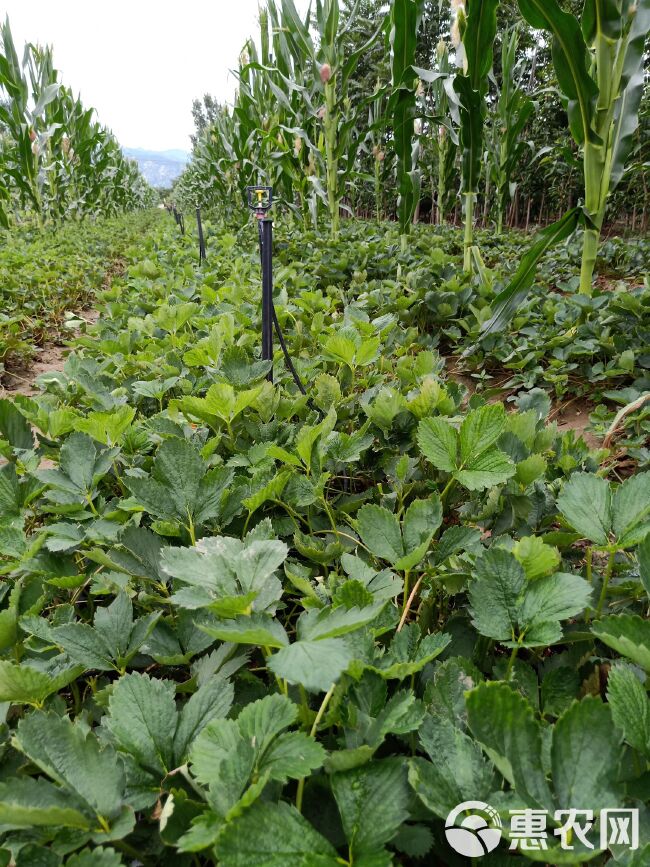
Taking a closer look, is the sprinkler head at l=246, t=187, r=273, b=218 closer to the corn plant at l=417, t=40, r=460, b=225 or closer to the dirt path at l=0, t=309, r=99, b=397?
the dirt path at l=0, t=309, r=99, b=397

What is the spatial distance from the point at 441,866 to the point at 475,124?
3.79 meters

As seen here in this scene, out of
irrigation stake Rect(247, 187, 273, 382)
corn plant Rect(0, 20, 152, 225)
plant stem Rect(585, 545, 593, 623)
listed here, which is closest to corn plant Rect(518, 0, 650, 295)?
irrigation stake Rect(247, 187, 273, 382)

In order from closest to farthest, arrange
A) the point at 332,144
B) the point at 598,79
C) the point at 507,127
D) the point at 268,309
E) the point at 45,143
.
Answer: the point at 268,309 → the point at 598,79 → the point at 332,144 → the point at 507,127 → the point at 45,143

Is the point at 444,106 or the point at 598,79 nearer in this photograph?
the point at 598,79

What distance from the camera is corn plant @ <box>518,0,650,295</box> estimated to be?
225 cm

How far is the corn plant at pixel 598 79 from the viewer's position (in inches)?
88.4

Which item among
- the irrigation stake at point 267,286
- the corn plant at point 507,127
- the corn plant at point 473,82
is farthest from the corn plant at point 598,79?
the corn plant at point 507,127

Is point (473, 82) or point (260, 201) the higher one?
point (473, 82)

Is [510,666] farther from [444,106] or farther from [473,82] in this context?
[444,106]

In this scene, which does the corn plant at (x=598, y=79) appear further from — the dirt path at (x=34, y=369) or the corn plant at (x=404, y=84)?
the dirt path at (x=34, y=369)

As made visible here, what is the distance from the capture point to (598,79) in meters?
2.39

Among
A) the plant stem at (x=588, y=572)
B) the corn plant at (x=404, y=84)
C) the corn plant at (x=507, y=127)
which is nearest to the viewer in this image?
the plant stem at (x=588, y=572)

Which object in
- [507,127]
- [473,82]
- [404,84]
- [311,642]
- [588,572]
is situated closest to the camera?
[311,642]

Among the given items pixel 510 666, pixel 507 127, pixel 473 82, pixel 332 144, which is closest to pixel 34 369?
pixel 473 82
